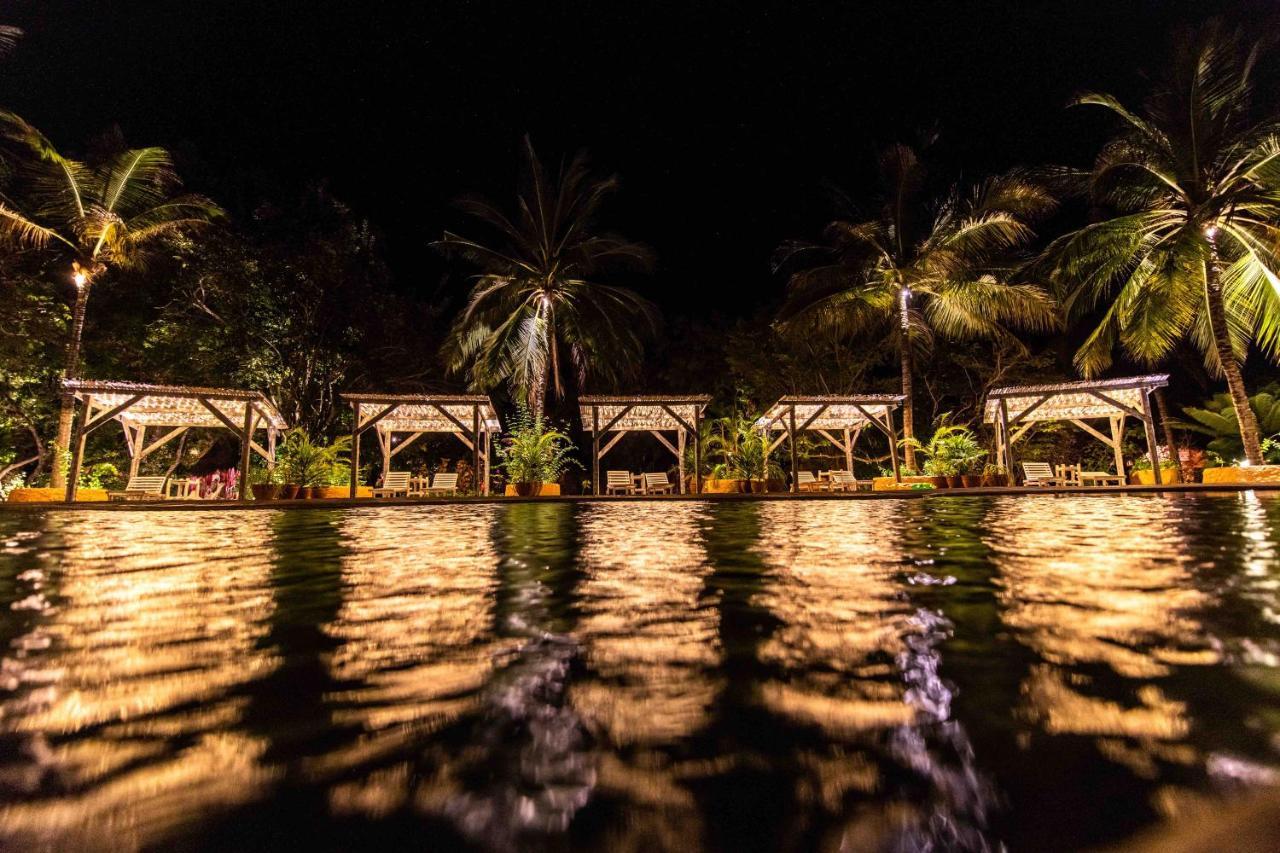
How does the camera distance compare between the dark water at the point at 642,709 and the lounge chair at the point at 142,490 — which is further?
the lounge chair at the point at 142,490

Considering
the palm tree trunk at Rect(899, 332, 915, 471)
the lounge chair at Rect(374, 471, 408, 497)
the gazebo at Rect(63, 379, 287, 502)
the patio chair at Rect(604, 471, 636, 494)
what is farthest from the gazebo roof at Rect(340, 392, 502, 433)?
the palm tree trunk at Rect(899, 332, 915, 471)

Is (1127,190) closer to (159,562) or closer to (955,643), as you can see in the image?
(955,643)

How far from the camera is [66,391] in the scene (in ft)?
43.5

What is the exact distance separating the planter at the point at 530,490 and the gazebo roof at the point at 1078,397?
37.7 feet

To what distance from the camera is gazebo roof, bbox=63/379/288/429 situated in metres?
13.2

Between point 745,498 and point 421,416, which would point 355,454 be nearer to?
point 421,416

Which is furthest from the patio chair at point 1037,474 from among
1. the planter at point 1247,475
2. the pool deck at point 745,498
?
the pool deck at point 745,498

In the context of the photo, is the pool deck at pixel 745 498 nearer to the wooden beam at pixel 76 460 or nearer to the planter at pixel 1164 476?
the wooden beam at pixel 76 460

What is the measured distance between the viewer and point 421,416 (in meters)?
18.8

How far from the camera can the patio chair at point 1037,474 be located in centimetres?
1614

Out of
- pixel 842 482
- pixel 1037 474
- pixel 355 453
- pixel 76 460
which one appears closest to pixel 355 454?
pixel 355 453

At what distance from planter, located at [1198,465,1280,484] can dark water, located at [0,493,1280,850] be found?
12.2 meters

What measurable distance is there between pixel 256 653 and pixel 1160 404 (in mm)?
24987

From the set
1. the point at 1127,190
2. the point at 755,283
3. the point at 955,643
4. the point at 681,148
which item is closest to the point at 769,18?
the point at 681,148
